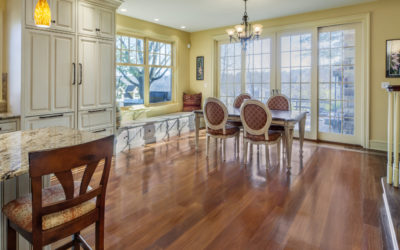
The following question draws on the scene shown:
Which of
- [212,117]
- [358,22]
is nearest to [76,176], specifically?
[212,117]

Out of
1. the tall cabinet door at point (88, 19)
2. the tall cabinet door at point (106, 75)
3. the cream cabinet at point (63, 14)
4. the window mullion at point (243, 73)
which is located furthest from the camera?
the window mullion at point (243, 73)

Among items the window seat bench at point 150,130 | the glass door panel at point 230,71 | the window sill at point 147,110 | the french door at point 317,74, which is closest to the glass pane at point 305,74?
the french door at point 317,74

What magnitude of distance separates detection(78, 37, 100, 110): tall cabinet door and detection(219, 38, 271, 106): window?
365 centimetres

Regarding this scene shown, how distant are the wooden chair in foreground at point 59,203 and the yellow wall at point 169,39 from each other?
408 centimetres

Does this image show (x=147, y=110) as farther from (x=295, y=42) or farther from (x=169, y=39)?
(x=295, y=42)

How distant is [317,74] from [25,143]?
5328 millimetres

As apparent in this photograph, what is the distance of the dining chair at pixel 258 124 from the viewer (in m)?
3.39

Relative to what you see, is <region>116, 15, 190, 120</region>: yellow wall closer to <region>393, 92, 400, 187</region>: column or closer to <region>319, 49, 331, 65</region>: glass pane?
<region>319, 49, 331, 65</region>: glass pane

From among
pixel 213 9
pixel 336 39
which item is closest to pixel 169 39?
pixel 213 9

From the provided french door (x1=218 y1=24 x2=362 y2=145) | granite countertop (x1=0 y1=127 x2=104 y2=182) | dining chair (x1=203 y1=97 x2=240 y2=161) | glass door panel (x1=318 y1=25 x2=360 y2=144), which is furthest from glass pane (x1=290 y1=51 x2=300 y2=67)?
granite countertop (x1=0 y1=127 x2=104 y2=182)

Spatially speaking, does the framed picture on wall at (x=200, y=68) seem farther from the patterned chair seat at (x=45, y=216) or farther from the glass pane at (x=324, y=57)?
the patterned chair seat at (x=45, y=216)

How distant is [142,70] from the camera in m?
5.86

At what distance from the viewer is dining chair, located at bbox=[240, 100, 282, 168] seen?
339 centimetres

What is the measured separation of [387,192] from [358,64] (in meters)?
3.32
